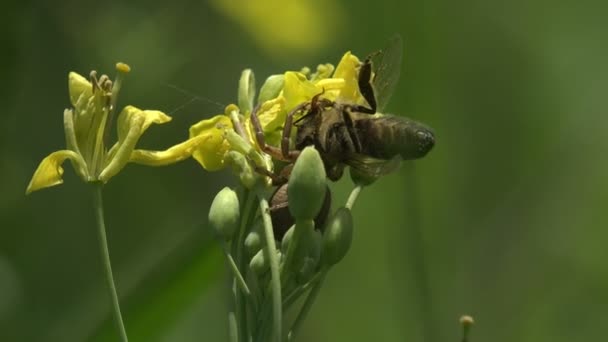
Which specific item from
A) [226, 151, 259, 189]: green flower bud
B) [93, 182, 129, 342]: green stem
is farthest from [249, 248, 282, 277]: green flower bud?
[93, 182, 129, 342]: green stem

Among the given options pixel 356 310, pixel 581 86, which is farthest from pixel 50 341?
pixel 581 86

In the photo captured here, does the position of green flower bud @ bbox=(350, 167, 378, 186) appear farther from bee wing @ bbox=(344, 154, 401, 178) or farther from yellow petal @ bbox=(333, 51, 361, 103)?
yellow petal @ bbox=(333, 51, 361, 103)

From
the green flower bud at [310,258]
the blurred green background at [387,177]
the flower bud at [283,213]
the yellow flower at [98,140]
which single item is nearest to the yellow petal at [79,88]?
the yellow flower at [98,140]

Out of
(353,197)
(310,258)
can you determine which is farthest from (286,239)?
(353,197)

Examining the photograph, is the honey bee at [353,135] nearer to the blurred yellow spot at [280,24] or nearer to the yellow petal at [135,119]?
the yellow petal at [135,119]

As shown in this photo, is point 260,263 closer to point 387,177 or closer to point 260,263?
point 260,263
